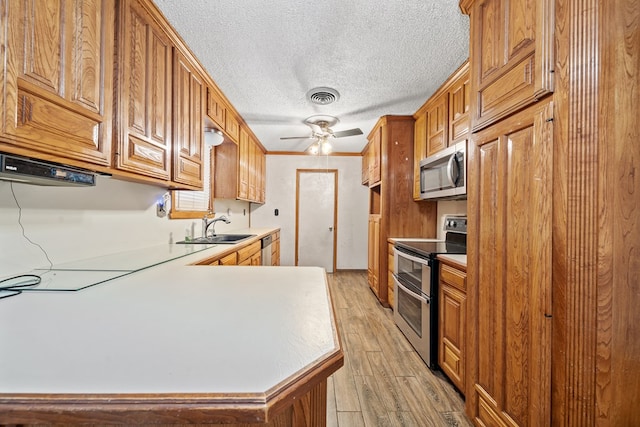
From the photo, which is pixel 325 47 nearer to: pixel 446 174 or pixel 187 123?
pixel 187 123

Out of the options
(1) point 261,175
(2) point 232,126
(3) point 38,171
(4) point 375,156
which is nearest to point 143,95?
(3) point 38,171

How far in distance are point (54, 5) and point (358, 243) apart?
4.82m

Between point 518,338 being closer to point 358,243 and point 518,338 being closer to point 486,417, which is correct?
point 486,417

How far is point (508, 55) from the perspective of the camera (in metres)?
1.19

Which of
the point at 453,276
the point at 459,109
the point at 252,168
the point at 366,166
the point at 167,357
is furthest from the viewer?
the point at 366,166

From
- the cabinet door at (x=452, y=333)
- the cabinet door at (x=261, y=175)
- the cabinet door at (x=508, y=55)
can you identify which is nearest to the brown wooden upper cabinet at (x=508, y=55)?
the cabinet door at (x=508, y=55)

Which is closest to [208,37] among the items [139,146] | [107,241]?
[139,146]

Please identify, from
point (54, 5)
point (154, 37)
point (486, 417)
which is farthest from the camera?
point (154, 37)

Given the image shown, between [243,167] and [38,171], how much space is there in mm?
2761

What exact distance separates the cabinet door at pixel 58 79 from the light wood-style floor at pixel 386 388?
5.98ft

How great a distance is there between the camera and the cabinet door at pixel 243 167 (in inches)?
139

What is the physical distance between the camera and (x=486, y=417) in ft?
4.39

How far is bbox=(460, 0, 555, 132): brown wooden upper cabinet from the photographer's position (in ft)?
3.26

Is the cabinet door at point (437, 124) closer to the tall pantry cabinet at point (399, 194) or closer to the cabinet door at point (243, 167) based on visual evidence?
the tall pantry cabinet at point (399, 194)
